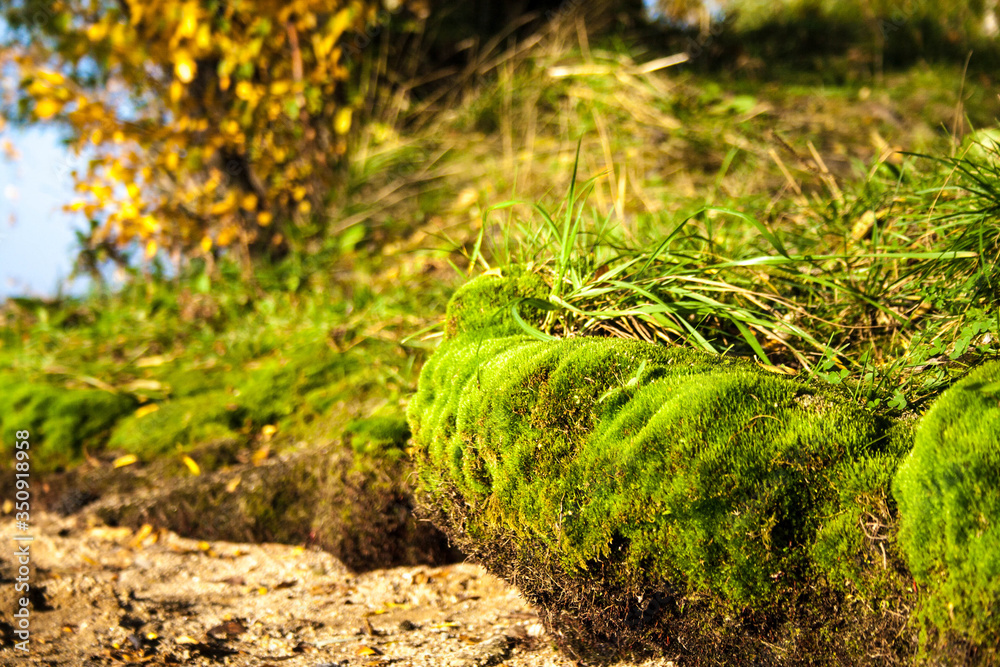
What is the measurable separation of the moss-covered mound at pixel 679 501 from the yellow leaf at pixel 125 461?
2057 millimetres

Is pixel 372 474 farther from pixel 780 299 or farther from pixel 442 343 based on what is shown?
pixel 780 299

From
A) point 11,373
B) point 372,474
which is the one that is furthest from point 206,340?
point 372,474

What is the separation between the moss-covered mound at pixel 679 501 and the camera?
1196mm

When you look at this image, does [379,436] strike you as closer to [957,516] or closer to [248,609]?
[248,609]

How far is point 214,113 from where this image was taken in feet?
16.2

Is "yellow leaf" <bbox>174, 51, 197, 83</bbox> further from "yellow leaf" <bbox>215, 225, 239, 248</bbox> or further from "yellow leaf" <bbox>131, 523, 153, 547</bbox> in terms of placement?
"yellow leaf" <bbox>131, 523, 153, 547</bbox>

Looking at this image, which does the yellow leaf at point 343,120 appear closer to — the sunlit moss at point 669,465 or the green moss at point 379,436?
the green moss at point 379,436

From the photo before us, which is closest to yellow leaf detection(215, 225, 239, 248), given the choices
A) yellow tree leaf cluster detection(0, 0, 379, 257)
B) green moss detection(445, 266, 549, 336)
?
yellow tree leaf cluster detection(0, 0, 379, 257)

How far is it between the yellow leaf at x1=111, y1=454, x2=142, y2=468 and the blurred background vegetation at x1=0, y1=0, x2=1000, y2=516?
0.16 ft

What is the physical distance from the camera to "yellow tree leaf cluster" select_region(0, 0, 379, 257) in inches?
182

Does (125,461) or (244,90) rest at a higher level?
(244,90)

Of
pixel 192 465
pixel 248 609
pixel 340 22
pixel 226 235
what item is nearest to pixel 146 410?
pixel 192 465

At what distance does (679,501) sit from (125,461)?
2783mm

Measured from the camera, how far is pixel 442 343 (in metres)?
2.17
